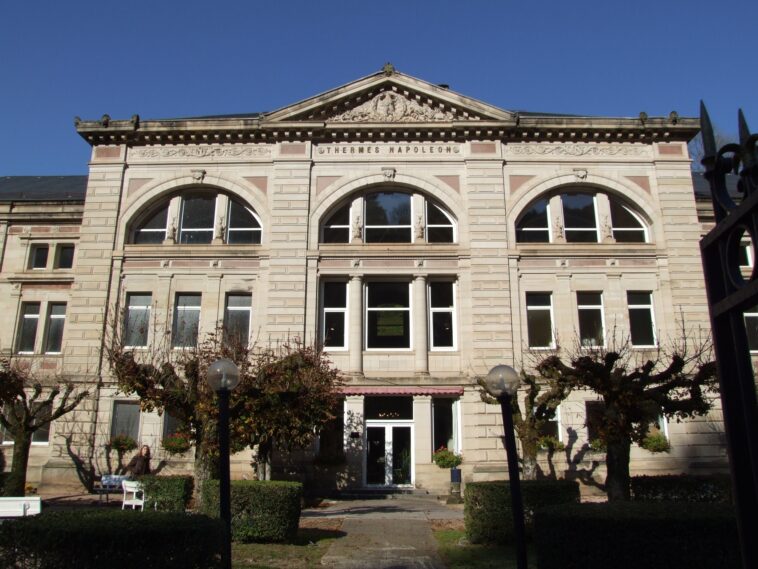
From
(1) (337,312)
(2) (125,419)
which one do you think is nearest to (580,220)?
(1) (337,312)

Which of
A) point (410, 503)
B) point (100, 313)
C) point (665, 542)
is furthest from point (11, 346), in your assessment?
point (665, 542)

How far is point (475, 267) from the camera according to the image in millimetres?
25641

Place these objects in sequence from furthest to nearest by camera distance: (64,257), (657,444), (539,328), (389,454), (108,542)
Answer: (64,257) < (539,328) < (389,454) < (657,444) < (108,542)

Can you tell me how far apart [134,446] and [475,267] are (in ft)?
47.8

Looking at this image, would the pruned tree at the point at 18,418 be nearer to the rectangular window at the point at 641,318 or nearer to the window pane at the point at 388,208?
the window pane at the point at 388,208

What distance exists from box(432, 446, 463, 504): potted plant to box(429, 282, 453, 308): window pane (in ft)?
18.4

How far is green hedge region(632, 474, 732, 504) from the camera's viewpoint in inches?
616

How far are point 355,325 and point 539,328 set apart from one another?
722cm

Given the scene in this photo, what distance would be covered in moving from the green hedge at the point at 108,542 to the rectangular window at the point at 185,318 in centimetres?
1760

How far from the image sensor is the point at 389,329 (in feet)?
84.5

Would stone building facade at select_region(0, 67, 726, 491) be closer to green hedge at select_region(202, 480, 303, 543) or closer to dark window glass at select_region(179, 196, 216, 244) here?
dark window glass at select_region(179, 196, 216, 244)

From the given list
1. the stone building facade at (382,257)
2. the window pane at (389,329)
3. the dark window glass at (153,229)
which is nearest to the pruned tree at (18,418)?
the stone building facade at (382,257)

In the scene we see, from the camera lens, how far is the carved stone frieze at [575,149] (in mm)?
27188

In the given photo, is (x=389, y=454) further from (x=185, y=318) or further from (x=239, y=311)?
(x=185, y=318)
